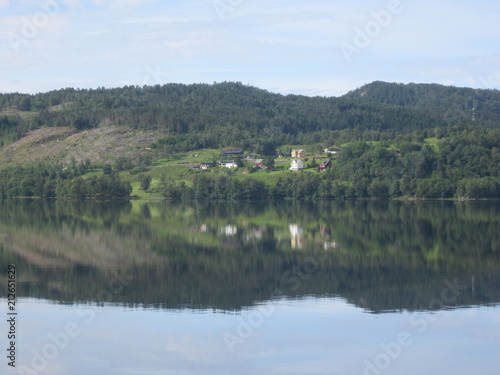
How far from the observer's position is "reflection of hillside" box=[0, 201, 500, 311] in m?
33.8

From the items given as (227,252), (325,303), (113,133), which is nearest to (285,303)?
(325,303)

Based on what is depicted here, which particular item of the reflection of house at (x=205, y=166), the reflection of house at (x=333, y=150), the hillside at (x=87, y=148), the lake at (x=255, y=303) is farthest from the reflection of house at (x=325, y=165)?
the lake at (x=255, y=303)

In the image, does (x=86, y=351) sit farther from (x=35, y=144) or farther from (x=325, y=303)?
(x=35, y=144)

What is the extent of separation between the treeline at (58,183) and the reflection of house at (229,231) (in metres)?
72.4

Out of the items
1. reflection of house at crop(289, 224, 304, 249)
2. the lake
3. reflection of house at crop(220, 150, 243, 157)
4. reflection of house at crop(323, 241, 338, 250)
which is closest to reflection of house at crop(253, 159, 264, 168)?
reflection of house at crop(220, 150, 243, 157)

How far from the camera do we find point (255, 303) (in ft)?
104

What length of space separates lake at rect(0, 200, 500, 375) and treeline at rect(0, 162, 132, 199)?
7807 centimetres

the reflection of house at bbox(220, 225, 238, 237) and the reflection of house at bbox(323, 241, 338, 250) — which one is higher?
the reflection of house at bbox(220, 225, 238, 237)

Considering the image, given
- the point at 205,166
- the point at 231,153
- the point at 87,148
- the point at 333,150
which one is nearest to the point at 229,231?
the point at 205,166

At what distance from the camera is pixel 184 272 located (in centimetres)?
3956

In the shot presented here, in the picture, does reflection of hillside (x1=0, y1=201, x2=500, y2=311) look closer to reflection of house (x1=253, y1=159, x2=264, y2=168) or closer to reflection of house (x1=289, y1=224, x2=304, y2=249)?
reflection of house (x1=289, y1=224, x2=304, y2=249)

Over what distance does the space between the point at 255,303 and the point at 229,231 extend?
31688mm

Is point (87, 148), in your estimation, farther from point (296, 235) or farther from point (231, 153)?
point (296, 235)

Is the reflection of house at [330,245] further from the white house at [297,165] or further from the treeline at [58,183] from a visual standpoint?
the white house at [297,165]
